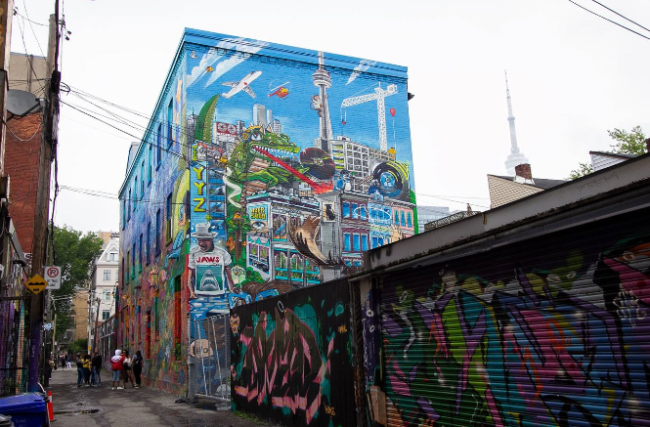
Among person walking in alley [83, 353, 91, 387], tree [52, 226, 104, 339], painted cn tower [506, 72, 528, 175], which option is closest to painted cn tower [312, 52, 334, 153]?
person walking in alley [83, 353, 91, 387]

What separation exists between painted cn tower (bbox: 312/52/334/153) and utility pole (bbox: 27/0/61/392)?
1089 centimetres

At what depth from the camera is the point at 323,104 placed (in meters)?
23.4

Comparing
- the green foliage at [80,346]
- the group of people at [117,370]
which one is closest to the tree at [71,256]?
the green foliage at [80,346]

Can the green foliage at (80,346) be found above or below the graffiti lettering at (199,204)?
below

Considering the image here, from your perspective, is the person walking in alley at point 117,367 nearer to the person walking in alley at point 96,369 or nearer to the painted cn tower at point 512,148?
the person walking in alley at point 96,369

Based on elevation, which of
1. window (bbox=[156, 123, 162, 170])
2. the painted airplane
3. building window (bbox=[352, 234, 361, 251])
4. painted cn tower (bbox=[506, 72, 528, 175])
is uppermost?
painted cn tower (bbox=[506, 72, 528, 175])

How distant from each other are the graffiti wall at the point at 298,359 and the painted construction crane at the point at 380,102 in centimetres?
1231

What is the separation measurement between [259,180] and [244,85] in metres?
3.71

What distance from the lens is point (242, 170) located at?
69.2 ft

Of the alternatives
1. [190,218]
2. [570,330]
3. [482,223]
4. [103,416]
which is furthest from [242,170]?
[570,330]

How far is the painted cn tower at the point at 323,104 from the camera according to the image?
23.1 m

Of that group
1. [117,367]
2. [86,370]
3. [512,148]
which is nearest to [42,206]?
[117,367]

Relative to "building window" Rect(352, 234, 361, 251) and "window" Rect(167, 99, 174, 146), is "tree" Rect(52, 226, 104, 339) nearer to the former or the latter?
"window" Rect(167, 99, 174, 146)

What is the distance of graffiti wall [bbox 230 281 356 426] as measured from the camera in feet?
31.3
